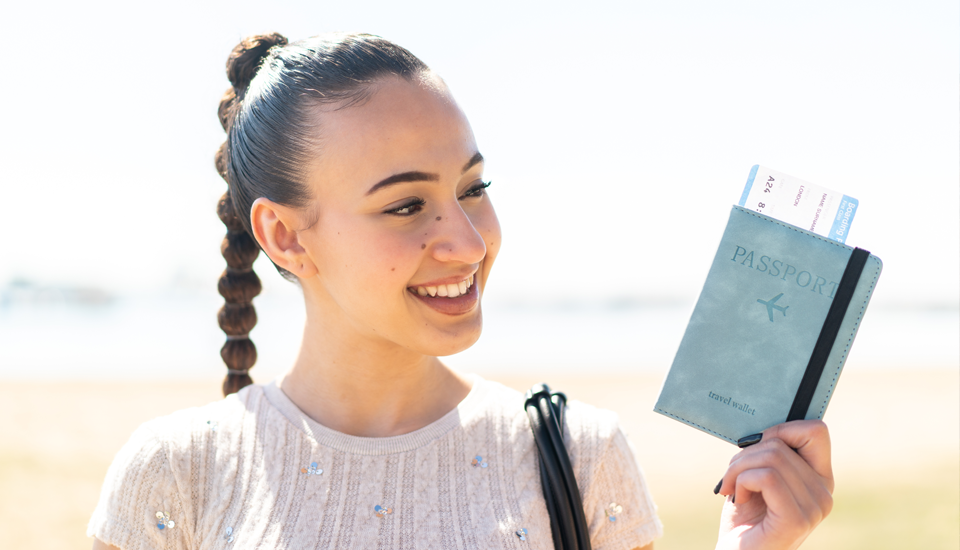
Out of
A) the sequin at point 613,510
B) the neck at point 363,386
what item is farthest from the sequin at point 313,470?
the sequin at point 613,510

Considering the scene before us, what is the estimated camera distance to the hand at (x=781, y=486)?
1277mm

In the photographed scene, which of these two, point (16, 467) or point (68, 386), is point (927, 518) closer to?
point (16, 467)

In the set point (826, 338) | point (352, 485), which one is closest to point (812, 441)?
point (826, 338)

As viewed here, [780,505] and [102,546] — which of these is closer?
[780,505]

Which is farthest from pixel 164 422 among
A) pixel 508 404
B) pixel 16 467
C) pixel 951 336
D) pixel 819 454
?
pixel 951 336

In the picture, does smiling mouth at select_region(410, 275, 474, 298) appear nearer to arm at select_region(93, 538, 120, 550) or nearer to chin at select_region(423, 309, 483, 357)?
chin at select_region(423, 309, 483, 357)

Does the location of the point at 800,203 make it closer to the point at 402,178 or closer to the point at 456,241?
the point at 456,241

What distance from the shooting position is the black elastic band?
1.34m

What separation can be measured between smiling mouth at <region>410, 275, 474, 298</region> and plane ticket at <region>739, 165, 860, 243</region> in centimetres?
61

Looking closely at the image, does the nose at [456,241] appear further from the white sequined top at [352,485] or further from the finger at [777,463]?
the finger at [777,463]

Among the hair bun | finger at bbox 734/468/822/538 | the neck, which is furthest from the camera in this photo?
the hair bun

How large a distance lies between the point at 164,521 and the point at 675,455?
6.35 m

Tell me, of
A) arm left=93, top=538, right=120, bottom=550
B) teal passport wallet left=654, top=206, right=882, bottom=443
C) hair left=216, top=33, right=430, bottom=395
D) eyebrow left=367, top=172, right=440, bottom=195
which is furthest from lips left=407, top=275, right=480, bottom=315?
arm left=93, top=538, right=120, bottom=550

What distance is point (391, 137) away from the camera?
5.13 feet
